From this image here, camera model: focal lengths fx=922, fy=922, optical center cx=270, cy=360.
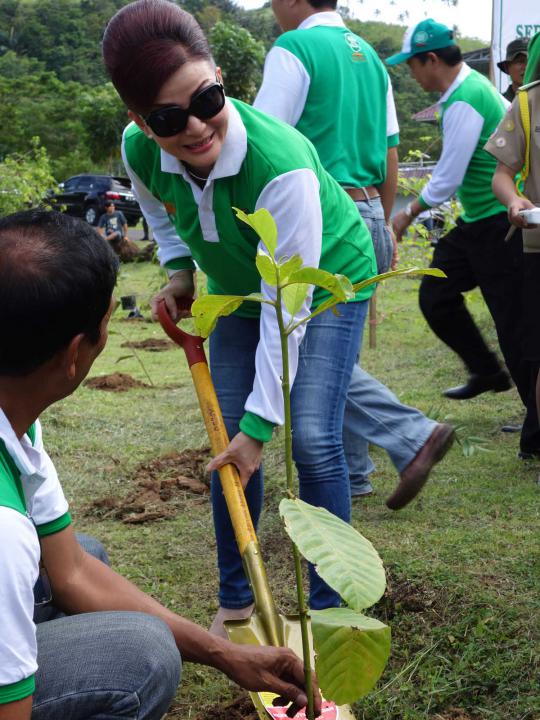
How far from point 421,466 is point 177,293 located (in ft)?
3.20

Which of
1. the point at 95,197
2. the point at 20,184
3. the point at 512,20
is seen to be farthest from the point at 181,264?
the point at 95,197

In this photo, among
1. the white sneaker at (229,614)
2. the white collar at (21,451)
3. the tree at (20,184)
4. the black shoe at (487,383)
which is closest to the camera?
the white collar at (21,451)

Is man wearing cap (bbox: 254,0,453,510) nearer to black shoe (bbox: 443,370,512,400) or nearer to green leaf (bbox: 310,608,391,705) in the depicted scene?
black shoe (bbox: 443,370,512,400)

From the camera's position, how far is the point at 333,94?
10.1ft

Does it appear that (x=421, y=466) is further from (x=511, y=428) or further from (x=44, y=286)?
(x=44, y=286)

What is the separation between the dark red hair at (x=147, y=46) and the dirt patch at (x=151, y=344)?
616 centimetres

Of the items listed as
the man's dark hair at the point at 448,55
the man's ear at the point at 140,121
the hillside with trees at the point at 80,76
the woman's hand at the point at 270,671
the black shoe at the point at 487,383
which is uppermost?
the man's ear at the point at 140,121

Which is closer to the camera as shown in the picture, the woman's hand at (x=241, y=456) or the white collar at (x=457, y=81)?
the woman's hand at (x=241, y=456)

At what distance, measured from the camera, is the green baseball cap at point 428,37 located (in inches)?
157

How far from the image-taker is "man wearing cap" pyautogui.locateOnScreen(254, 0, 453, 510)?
296 cm

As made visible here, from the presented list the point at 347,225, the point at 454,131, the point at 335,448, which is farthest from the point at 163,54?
the point at 454,131

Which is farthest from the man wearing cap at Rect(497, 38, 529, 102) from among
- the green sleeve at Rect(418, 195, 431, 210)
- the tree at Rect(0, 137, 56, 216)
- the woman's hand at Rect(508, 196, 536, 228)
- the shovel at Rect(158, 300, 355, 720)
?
the tree at Rect(0, 137, 56, 216)

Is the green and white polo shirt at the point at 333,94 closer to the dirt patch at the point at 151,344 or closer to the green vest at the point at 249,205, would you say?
the green vest at the point at 249,205

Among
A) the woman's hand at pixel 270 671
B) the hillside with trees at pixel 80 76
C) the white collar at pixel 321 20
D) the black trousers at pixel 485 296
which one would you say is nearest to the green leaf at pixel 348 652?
the woman's hand at pixel 270 671
